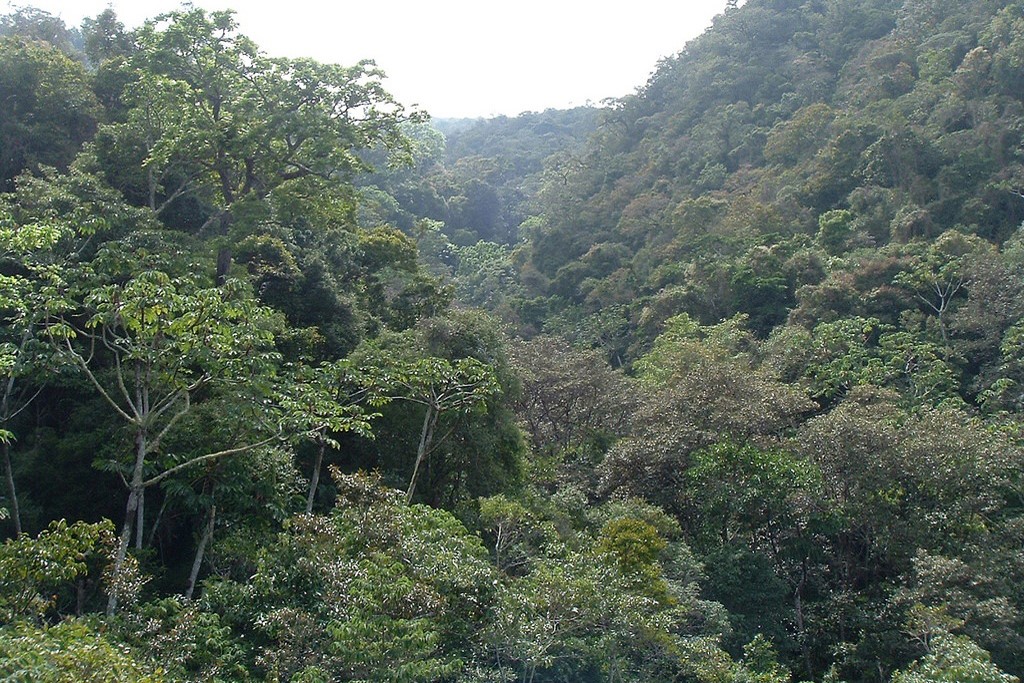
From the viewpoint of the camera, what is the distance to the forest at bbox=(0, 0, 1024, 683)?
293 inches

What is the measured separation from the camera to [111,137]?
14820 mm

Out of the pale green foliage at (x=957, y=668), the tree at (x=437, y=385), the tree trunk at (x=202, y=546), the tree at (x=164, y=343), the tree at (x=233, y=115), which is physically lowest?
the pale green foliage at (x=957, y=668)

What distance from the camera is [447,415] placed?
12.2 metres

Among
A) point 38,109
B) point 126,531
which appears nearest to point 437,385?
point 126,531

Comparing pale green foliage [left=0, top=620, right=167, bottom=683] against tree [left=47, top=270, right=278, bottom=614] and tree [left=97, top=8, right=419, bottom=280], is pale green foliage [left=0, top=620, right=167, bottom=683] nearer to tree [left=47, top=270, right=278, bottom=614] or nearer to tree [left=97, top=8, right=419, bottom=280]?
tree [left=47, top=270, right=278, bottom=614]

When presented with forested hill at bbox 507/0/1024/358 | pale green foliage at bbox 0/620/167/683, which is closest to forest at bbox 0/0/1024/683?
pale green foliage at bbox 0/620/167/683

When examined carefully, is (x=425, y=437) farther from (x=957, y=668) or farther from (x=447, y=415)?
(x=957, y=668)

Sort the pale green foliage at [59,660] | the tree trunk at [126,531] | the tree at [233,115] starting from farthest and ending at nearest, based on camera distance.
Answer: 1. the tree at [233,115]
2. the tree trunk at [126,531]
3. the pale green foliage at [59,660]

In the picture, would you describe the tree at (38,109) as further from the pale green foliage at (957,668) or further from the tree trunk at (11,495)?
the pale green foliage at (957,668)

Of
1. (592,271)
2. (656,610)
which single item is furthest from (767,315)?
(656,610)

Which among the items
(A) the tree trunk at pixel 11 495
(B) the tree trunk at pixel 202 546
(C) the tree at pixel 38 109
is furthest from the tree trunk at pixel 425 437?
(C) the tree at pixel 38 109

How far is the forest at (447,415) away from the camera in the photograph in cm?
745

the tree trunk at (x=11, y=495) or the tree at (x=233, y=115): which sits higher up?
the tree at (x=233, y=115)

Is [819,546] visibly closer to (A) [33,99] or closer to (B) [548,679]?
(B) [548,679]
